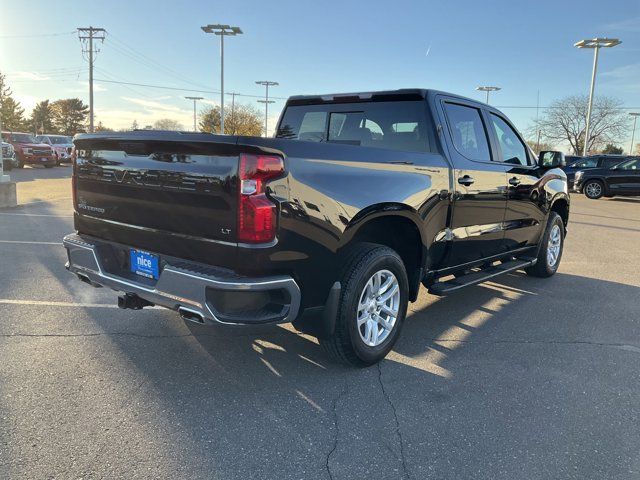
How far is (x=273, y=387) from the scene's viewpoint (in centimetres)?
325

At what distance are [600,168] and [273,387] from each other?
2093cm

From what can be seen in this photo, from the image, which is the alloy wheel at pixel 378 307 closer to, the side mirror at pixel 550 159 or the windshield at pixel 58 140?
the side mirror at pixel 550 159

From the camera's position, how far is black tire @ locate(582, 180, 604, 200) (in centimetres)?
2012

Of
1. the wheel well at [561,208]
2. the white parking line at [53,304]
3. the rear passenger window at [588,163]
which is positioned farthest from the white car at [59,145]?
the wheel well at [561,208]

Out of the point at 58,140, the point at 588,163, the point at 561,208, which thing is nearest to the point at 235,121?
the point at 58,140

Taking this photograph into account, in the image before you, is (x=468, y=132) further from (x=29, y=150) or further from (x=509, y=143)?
(x=29, y=150)

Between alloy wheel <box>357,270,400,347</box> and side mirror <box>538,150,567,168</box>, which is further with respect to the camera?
side mirror <box>538,150,567,168</box>

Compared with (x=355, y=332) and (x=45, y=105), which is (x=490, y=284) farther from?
(x=45, y=105)

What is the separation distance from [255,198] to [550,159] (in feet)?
14.0

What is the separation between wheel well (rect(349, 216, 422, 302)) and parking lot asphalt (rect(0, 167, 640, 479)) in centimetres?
58

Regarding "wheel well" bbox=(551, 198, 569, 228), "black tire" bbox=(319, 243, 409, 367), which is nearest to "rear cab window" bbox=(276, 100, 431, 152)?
"black tire" bbox=(319, 243, 409, 367)

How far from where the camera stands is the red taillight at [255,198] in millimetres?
2695

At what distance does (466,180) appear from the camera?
4.29 m

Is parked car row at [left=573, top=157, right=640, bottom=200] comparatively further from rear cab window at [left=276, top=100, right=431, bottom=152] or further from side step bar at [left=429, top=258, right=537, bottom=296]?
rear cab window at [left=276, top=100, right=431, bottom=152]
